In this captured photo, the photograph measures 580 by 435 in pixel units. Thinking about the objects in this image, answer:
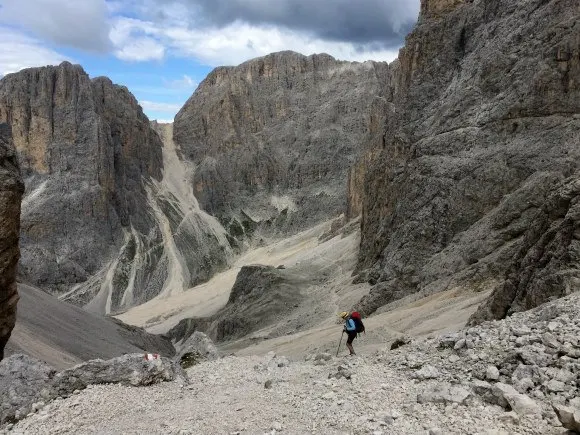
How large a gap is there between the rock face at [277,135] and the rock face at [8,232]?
345 ft

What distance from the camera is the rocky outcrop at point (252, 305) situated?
53.5 metres

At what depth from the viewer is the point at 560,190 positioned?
2095 centimetres

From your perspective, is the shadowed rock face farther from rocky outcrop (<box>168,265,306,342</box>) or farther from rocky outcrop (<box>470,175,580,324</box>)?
rocky outcrop (<box>470,175,580,324</box>)

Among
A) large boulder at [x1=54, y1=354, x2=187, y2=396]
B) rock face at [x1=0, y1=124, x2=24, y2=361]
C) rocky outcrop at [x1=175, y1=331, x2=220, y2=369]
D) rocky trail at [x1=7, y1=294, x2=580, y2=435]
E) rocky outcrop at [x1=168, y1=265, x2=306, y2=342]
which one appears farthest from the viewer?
rocky outcrop at [x1=168, y1=265, x2=306, y2=342]

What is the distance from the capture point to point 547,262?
18.5 m

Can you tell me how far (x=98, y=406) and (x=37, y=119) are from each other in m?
118

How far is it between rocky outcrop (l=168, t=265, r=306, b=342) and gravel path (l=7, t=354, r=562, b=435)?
38.6m

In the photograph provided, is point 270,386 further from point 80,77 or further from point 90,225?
point 80,77

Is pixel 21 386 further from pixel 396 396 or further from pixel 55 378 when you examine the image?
pixel 396 396

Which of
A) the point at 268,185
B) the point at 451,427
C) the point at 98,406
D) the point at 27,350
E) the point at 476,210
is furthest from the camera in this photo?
the point at 268,185

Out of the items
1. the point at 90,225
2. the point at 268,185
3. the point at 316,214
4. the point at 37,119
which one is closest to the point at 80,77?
the point at 37,119

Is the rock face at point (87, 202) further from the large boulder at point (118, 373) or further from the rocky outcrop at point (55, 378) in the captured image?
the large boulder at point (118, 373)

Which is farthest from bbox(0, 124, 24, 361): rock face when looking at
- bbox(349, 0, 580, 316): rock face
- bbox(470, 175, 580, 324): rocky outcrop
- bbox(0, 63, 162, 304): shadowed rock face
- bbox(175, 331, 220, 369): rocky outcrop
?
bbox(0, 63, 162, 304): shadowed rock face

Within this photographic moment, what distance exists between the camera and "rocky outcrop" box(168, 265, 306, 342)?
53469mm
